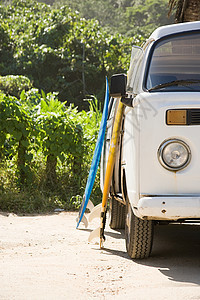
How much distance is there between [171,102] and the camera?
435cm

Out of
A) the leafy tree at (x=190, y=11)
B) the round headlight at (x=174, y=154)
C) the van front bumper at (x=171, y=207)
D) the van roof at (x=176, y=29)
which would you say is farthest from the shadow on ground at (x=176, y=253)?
the leafy tree at (x=190, y=11)

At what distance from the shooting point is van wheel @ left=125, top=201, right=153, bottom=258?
188 inches

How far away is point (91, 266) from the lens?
477cm

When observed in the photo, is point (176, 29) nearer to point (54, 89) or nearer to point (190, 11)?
point (190, 11)

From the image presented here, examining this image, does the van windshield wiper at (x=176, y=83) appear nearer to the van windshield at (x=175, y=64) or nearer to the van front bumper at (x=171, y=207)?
the van windshield at (x=175, y=64)

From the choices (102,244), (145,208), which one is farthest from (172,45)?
(102,244)

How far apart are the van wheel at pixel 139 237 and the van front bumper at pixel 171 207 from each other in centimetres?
51

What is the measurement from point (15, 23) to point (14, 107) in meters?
21.8

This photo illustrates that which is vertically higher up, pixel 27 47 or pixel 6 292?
pixel 27 47

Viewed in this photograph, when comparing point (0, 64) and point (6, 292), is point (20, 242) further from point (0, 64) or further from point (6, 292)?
point (0, 64)

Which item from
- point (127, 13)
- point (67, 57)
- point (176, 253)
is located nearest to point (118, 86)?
point (176, 253)

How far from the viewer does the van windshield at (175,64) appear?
461 cm

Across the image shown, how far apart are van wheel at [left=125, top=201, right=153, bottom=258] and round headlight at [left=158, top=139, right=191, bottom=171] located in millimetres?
675

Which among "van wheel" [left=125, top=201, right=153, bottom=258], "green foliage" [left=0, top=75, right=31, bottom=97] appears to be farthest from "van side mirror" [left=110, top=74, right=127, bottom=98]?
"green foliage" [left=0, top=75, right=31, bottom=97]
